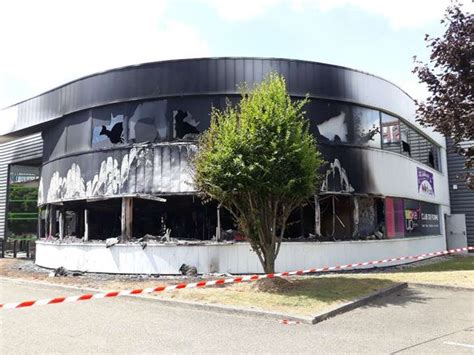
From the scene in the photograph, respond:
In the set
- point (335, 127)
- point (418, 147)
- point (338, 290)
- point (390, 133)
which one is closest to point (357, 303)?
point (338, 290)

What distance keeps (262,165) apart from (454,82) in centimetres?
579

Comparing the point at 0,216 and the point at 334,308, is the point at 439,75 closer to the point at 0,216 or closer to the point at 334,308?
the point at 334,308

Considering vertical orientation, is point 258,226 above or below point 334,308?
above

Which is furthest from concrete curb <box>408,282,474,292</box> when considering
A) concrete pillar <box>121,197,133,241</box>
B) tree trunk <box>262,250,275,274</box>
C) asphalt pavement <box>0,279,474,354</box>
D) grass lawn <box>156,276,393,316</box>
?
concrete pillar <box>121,197,133,241</box>

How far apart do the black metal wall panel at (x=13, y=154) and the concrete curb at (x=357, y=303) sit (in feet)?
58.4

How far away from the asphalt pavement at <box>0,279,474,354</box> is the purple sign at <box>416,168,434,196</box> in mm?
11300

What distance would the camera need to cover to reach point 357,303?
9188mm

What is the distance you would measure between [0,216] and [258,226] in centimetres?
2053

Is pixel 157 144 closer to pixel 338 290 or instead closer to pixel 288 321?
pixel 338 290

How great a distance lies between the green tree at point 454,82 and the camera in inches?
444

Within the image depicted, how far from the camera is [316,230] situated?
15273 mm

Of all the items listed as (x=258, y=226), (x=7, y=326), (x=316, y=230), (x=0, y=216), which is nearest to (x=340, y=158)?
(x=316, y=230)

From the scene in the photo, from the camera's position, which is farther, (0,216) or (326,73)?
(0,216)

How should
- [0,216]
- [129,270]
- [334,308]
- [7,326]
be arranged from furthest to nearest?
[0,216] < [129,270] < [334,308] < [7,326]
